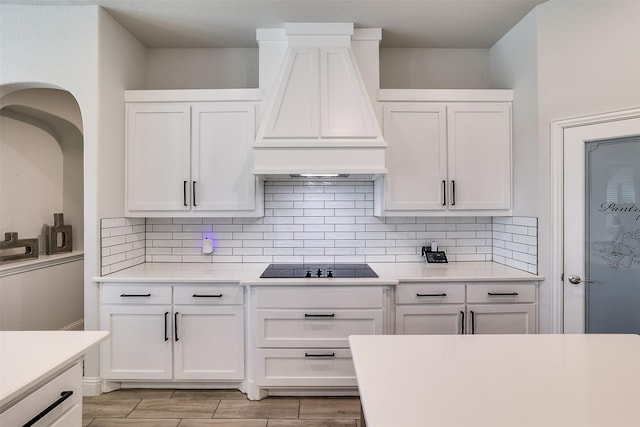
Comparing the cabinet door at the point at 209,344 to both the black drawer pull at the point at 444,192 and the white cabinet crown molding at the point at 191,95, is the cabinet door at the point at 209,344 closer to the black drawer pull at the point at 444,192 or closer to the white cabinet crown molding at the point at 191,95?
the white cabinet crown molding at the point at 191,95

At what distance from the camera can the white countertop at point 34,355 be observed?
0.96m

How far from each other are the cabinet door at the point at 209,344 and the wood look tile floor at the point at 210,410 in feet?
0.55

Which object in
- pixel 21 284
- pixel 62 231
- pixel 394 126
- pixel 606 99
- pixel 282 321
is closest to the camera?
pixel 606 99

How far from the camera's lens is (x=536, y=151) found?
100 inches

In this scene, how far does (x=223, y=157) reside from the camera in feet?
9.18

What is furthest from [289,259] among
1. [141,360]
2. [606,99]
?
[606,99]

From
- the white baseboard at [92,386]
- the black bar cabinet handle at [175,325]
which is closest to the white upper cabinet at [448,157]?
the black bar cabinet handle at [175,325]

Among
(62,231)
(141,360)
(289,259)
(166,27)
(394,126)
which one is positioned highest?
(166,27)

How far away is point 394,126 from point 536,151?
108 cm

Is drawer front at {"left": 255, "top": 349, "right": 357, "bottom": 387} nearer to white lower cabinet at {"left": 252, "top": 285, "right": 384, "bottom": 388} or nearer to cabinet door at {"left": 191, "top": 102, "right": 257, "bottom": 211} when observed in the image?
white lower cabinet at {"left": 252, "top": 285, "right": 384, "bottom": 388}

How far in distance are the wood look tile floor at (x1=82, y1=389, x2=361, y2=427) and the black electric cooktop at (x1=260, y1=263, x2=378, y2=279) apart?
0.89m

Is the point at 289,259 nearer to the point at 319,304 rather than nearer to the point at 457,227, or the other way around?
the point at 319,304

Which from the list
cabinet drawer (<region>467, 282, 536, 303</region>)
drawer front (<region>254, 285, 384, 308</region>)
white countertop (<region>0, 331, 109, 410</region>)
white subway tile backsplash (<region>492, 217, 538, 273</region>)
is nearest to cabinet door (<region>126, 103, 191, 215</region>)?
drawer front (<region>254, 285, 384, 308</region>)

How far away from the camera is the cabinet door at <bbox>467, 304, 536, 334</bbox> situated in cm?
251
